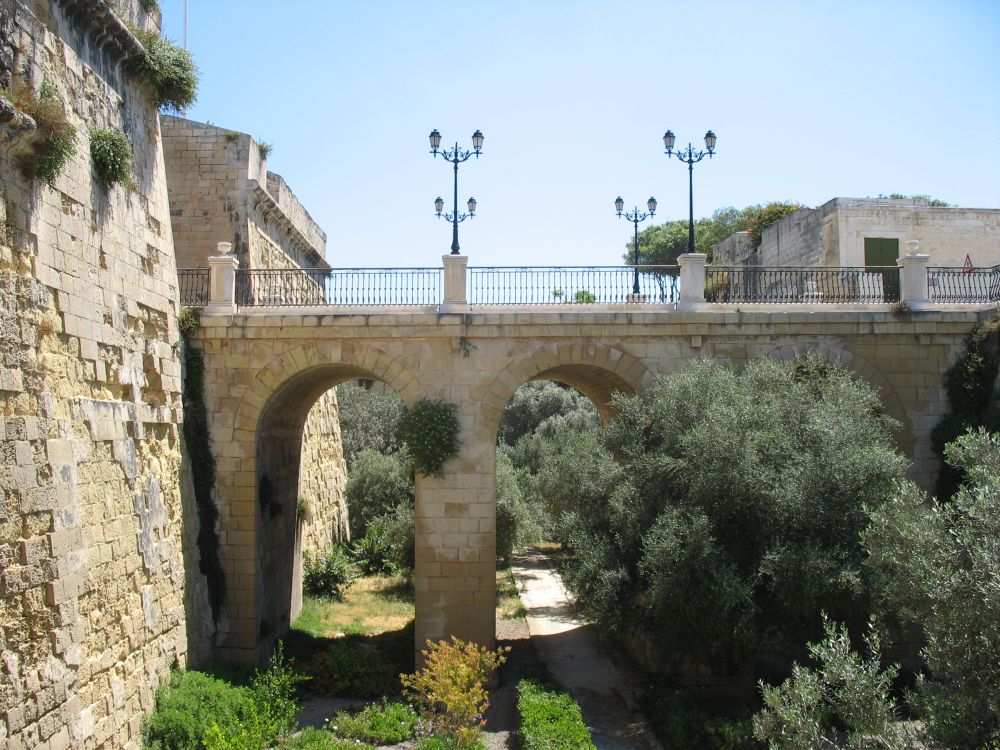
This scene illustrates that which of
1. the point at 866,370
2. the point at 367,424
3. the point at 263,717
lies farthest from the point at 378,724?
the point at 367,424

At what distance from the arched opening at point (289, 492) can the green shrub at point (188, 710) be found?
2345mm

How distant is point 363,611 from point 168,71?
1077 centimetres

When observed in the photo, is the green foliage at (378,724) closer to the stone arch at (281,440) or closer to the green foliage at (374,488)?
the stone arch at (281,440)

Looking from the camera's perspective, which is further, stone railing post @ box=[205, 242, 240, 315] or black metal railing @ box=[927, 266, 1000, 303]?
black metal railing @ box=[927, 266, 1000, 303]

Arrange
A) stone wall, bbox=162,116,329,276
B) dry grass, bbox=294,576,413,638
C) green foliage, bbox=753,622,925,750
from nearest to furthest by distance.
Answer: green foliage, bbox=753,622,925,750
dry grass, bbox=294,576,413,638
stone wall, bbox=162,116,329,276

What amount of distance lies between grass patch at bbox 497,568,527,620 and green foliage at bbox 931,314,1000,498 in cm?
843

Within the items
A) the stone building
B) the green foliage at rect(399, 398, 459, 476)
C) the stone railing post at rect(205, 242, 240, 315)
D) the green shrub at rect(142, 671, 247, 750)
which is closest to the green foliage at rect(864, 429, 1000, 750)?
the green foliage at rect(399, 398, 459, 476)

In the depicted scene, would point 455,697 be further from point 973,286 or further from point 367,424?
point 367,424

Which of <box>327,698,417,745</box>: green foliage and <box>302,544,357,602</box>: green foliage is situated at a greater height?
<box>302,544,357,602</box>: green foliage

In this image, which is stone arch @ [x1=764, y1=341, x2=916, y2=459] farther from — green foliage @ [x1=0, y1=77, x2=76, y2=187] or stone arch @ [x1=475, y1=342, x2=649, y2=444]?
green foliage @ [x1=0, y1=77, x2=76, y2=187]

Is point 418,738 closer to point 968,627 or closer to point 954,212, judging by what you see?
point 968,627

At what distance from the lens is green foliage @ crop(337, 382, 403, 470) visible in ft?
83.1

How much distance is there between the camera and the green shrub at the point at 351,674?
39.6 ft

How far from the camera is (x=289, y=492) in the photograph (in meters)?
15.6
